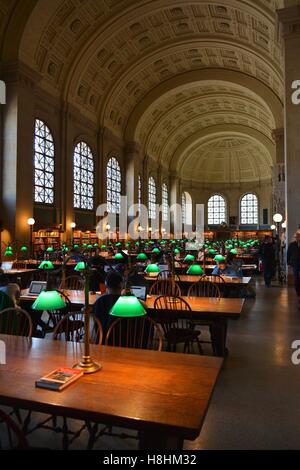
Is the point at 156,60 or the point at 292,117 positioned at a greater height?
the point at 156,60

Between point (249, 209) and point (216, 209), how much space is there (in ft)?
12.9

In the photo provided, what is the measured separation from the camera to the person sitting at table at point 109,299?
3.98 metres

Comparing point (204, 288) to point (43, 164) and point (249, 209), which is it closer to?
point (43, 164)

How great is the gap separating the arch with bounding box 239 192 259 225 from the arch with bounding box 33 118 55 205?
95.7 ft

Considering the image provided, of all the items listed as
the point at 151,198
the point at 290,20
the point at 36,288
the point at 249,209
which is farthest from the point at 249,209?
→ the point at 36,288

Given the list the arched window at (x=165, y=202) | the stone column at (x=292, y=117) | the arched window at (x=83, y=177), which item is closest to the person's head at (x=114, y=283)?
the stone column at (x=292, y=117)

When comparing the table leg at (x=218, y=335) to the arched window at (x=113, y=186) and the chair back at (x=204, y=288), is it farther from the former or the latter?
the arched window at (x=113, y=186)

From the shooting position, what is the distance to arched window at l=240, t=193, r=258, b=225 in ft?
138

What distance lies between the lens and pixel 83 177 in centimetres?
2117

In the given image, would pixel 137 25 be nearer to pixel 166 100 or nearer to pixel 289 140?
pixel 166 100

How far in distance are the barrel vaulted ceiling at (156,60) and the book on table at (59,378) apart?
13.8 metres

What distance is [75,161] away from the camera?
20391 millimetres

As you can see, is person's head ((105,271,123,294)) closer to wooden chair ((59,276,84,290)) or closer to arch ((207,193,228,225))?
wooden chair ((59,276,84,290))
